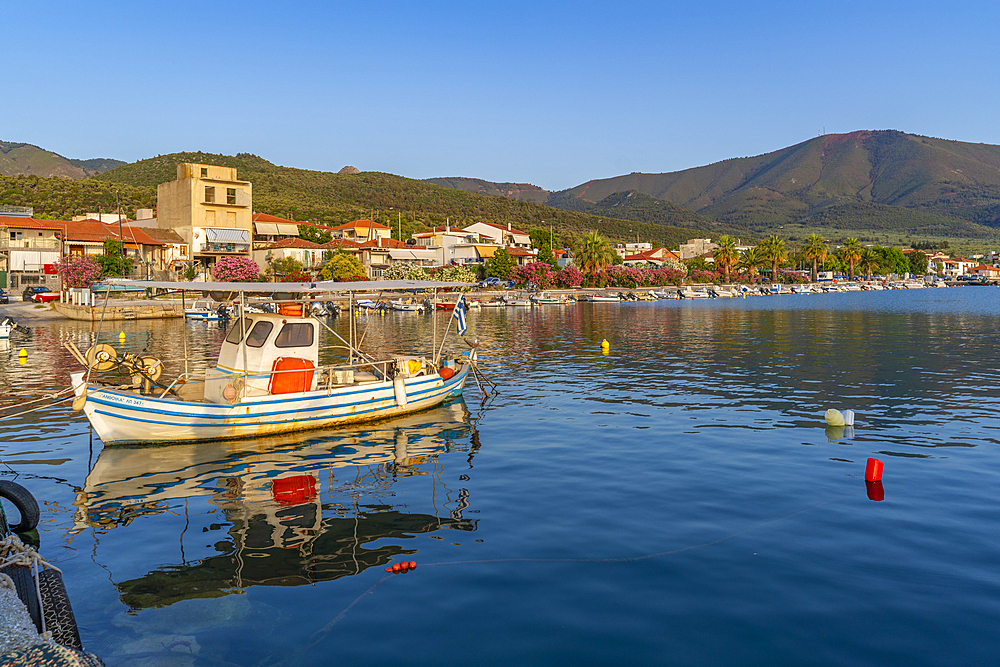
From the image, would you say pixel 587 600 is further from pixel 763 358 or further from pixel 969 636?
pixel 763 358

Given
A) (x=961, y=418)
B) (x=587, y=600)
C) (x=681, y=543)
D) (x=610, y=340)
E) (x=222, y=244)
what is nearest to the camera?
(x=587, y=600)

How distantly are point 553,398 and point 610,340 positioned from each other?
2392 centimetres

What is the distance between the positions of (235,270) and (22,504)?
89.1 metres

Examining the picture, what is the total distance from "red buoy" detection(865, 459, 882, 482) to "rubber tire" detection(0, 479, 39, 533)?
17.1 m

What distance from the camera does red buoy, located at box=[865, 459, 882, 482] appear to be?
15039 mm

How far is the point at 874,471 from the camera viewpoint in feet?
49.4

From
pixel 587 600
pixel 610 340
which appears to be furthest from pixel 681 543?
pixel 610 340

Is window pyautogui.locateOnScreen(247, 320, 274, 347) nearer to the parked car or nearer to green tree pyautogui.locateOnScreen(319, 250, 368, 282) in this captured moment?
the parked car

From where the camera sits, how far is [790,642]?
848 centimetres

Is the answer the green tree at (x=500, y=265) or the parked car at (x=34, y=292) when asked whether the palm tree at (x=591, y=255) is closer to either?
the green tree at (x=500, y=265)

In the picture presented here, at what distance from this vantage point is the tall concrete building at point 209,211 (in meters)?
106

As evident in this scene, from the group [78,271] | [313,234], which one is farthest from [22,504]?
[313,234]

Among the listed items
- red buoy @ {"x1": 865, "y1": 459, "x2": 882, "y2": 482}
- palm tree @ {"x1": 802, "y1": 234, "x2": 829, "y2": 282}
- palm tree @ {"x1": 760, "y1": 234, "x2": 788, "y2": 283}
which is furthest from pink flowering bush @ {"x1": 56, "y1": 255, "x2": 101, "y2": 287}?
palm tree @ {"x1": 802, "y1": 234, "x2": 829, "y2": 282}

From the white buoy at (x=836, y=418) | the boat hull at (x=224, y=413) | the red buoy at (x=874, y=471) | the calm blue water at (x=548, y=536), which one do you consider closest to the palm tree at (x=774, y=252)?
the calm blue water at (x=548, y=536)
